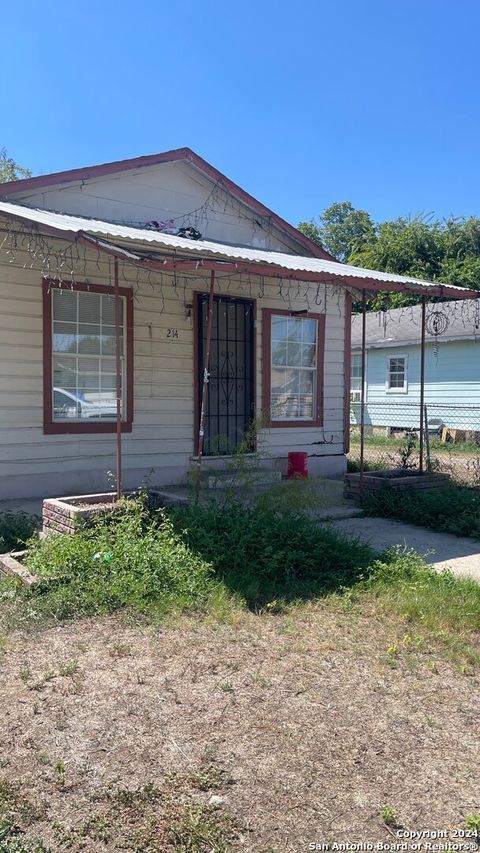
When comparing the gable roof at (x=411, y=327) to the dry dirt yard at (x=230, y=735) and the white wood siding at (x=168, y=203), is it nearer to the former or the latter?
the white wood siding at (x=168, y=203)

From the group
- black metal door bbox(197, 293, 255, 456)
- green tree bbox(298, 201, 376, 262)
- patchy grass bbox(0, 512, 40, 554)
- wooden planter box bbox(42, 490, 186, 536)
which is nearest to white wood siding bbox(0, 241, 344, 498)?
black metal door bbox(197, 293, 255, 456)

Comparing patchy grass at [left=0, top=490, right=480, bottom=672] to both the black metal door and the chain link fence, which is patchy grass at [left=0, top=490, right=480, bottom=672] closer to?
the black metal door

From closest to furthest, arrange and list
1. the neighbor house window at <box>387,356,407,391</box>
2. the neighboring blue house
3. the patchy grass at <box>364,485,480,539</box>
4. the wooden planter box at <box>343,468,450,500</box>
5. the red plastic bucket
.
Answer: the patchy grass at <box>364,485,480,539</box>, the wooden planter box at <box>343,468,450,500</box>, the red plastic bucket, the neighboring blue house, the neighbor house window at <box>387,356,407,391</box>

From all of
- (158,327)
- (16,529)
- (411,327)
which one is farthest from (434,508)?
(411,327)

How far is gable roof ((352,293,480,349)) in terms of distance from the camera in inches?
733

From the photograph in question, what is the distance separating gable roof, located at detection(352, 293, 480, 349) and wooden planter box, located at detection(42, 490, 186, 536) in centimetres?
1309

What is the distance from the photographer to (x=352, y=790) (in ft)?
8.90

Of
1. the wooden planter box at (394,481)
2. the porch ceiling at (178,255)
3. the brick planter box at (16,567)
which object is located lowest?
the brick planter box at (16,567)

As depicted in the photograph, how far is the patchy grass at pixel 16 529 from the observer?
5918mm

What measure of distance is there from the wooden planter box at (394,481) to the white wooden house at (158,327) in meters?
1.40

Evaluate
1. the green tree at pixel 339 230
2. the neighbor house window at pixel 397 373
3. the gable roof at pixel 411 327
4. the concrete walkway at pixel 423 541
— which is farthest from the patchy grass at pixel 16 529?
the green tree at pixel 339 230

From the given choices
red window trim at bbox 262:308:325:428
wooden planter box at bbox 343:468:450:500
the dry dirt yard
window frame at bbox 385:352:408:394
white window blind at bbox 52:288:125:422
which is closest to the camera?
the dry dirt yard

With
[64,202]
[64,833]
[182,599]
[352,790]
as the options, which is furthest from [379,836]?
Result: [64,202]

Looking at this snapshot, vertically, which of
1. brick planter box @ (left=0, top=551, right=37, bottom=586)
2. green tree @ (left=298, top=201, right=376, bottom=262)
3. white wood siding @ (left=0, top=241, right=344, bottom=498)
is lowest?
brick planter box @ (left=0, top=551, right=37, bottom=586)
